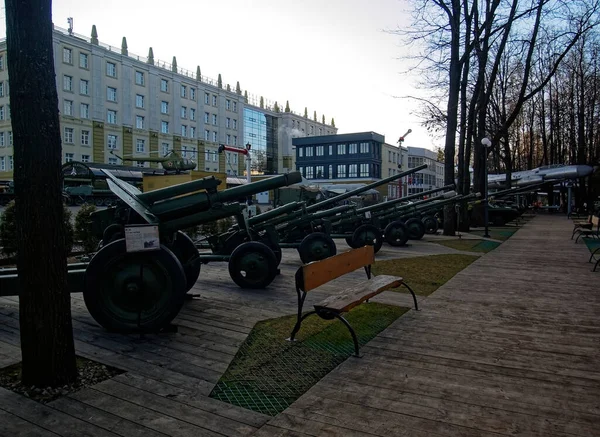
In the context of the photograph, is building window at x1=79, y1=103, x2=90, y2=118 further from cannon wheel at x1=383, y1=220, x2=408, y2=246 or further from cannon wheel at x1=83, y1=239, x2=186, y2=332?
cannon wheel at x1=83, y1=239, x2=186, y2=332

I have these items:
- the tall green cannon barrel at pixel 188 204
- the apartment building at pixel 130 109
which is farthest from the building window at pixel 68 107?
the tall green cannon barrel at pixel 188 204

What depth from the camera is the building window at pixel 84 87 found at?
5403 centimetres

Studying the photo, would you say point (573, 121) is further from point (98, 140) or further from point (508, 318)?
point (98, 140)

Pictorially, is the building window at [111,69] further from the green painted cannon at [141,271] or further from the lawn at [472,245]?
the green painted cannon at [141,271]

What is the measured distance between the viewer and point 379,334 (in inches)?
213

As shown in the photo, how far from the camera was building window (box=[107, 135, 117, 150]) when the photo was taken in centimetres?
5722

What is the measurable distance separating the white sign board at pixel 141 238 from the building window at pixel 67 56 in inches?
2139

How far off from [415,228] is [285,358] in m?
13.3

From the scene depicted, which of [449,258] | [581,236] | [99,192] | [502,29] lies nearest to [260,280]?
[449,258]

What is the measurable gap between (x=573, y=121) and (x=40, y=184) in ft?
143

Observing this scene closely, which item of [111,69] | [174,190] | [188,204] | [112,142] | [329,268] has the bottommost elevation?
[329,268]

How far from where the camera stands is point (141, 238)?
497 centimetres

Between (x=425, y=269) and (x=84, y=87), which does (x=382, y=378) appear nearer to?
(x=425, y=269)

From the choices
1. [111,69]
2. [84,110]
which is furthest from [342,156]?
[84,110]
